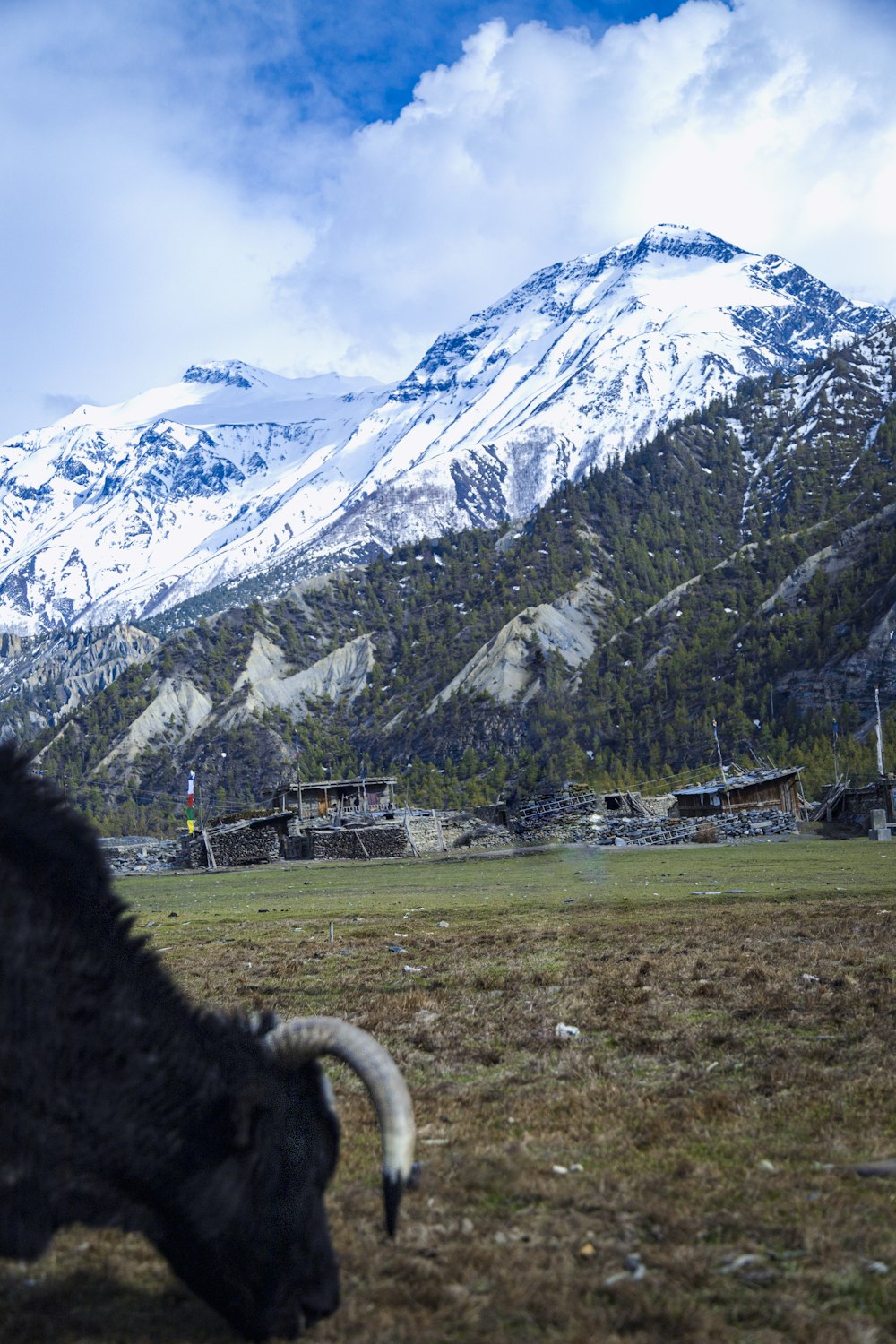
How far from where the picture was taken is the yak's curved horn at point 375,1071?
19.8ft

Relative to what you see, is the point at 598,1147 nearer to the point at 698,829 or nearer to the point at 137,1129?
the point at 137,1129

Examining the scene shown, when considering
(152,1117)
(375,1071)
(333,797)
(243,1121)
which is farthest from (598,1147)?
(333,797)

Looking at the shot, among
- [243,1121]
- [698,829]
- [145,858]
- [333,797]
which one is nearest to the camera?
[243,1121]

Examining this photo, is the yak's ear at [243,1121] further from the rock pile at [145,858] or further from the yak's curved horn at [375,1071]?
the rock pile at [145,858]

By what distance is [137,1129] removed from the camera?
5.71 m

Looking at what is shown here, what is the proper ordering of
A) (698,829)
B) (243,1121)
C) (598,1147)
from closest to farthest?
(243,1121) < (598,1147) < (698,829)

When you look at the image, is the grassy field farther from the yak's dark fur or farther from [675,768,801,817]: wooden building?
[675,768,801,817]: wooden building

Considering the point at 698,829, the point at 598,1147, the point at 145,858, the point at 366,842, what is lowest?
the point at 698,829

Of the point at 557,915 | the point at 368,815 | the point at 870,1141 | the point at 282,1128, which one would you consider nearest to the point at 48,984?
the point at 282,1128

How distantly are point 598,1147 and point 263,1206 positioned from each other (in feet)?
12.2

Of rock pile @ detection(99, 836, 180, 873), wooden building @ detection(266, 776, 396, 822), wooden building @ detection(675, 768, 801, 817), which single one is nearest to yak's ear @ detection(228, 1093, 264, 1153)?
wooden building @ detection(675, 768, 801, 817)

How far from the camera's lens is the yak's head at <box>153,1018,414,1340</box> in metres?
5.69

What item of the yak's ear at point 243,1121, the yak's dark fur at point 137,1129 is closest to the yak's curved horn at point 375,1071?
the yak's dark fur at point 137,1129

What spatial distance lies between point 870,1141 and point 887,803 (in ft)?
244
